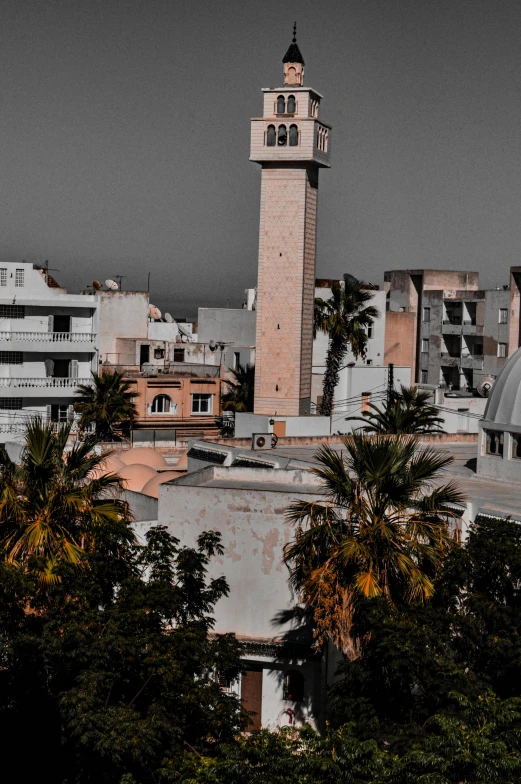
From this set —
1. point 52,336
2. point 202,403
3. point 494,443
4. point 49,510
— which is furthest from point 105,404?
point 49,510

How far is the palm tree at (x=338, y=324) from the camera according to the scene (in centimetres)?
6003

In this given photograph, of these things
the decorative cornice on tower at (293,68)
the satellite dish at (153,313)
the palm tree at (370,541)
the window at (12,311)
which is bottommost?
the palm tree at (370,541)

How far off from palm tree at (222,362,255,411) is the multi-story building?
26.4 feet

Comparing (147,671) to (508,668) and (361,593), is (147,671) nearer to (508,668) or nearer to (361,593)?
(361,593)

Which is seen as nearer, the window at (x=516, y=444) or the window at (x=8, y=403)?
the window at (x=516, y=444)

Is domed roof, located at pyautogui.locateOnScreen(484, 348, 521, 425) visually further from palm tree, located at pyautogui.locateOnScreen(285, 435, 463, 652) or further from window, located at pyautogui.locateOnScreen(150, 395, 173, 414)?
window, located at pyautogui.locateOnScreen(150, 395, 173, 414)

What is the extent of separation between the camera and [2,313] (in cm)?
5500

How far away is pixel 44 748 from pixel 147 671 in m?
2.36

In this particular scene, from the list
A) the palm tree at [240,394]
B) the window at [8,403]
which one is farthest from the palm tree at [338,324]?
the window at [8,403]

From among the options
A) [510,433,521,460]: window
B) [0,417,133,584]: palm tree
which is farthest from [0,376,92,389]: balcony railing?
[0,417,133,584]: palm tree

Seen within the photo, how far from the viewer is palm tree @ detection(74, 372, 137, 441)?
52469 mm

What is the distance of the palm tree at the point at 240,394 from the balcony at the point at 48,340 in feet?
27.4

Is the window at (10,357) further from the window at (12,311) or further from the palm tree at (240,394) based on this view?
the palm tree at (240,394)

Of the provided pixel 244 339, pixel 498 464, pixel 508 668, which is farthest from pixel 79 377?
pixel 508 668
